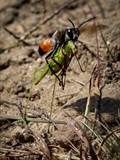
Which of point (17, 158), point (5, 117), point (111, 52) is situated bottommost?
point (17, 158)

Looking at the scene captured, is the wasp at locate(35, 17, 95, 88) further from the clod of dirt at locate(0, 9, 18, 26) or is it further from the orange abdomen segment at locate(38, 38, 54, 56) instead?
the clod of dirt at locate(0, 9, 18, 26)

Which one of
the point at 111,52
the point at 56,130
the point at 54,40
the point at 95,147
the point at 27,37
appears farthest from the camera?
the point at 27,37

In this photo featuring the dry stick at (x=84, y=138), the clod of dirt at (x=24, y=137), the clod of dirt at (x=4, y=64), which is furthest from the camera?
the clod of dirt at (x=4, y=64)

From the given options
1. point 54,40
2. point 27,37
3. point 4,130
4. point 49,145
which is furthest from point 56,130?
point 27,37

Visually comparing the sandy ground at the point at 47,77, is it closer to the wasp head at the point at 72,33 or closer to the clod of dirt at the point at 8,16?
the clod of dirt at the point at 8,16

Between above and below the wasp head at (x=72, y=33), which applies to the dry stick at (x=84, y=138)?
below

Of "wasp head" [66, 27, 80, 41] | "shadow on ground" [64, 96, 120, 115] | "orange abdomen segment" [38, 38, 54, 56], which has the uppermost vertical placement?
"wasp head" [66, 27, 80, 41]

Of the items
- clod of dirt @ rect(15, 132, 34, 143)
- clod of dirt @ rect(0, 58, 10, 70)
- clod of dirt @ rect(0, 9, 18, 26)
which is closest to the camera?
clod of dirt @ rect(15, 132, 34, 143)

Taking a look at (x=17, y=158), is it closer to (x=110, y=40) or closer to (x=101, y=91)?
(x=101, y=91)

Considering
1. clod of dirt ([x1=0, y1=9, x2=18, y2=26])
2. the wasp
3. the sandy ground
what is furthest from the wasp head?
clod of dirt ([x1=0, y1=9, x2=18, y2=26])

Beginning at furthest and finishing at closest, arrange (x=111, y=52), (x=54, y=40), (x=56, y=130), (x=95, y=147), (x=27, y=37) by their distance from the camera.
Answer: (x=27, y=37)
(x=111, y=52)
(x=54, y=40)
(x=56, y=130)
(x=95, y=147)

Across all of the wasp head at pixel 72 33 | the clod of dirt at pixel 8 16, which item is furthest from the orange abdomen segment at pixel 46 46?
the clod of dirt at pixel 8 16
